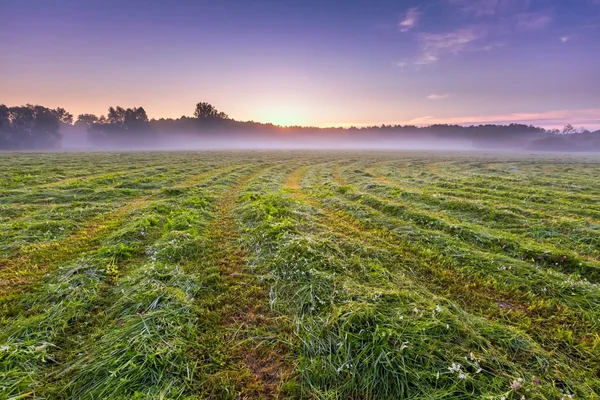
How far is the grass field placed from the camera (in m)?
3.74

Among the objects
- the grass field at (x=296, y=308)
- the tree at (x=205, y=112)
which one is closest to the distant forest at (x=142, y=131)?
the tree at (x=205, y=112)

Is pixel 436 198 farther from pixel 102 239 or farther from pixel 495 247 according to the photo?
pixel 102 239

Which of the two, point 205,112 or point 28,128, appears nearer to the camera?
point 28,128

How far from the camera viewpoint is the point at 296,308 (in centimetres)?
541

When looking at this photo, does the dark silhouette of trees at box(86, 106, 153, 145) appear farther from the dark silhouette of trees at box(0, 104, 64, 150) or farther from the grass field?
the grass field

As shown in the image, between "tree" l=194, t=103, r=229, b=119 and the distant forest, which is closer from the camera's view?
the distant forest

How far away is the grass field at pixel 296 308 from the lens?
3740 mm

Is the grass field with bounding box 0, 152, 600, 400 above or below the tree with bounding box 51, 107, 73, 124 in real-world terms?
below

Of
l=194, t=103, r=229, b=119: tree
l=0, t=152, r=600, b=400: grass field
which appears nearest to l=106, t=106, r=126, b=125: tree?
l=194, t=103, r=229, b=119: tree

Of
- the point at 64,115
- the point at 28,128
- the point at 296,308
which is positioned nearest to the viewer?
the point at 296,308

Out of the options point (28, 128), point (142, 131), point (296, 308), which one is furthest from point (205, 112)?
point (296, 308)

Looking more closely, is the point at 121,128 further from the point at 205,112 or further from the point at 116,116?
the point at 205,112

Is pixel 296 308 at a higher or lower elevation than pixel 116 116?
lower

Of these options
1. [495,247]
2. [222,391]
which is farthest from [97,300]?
[495,247]
